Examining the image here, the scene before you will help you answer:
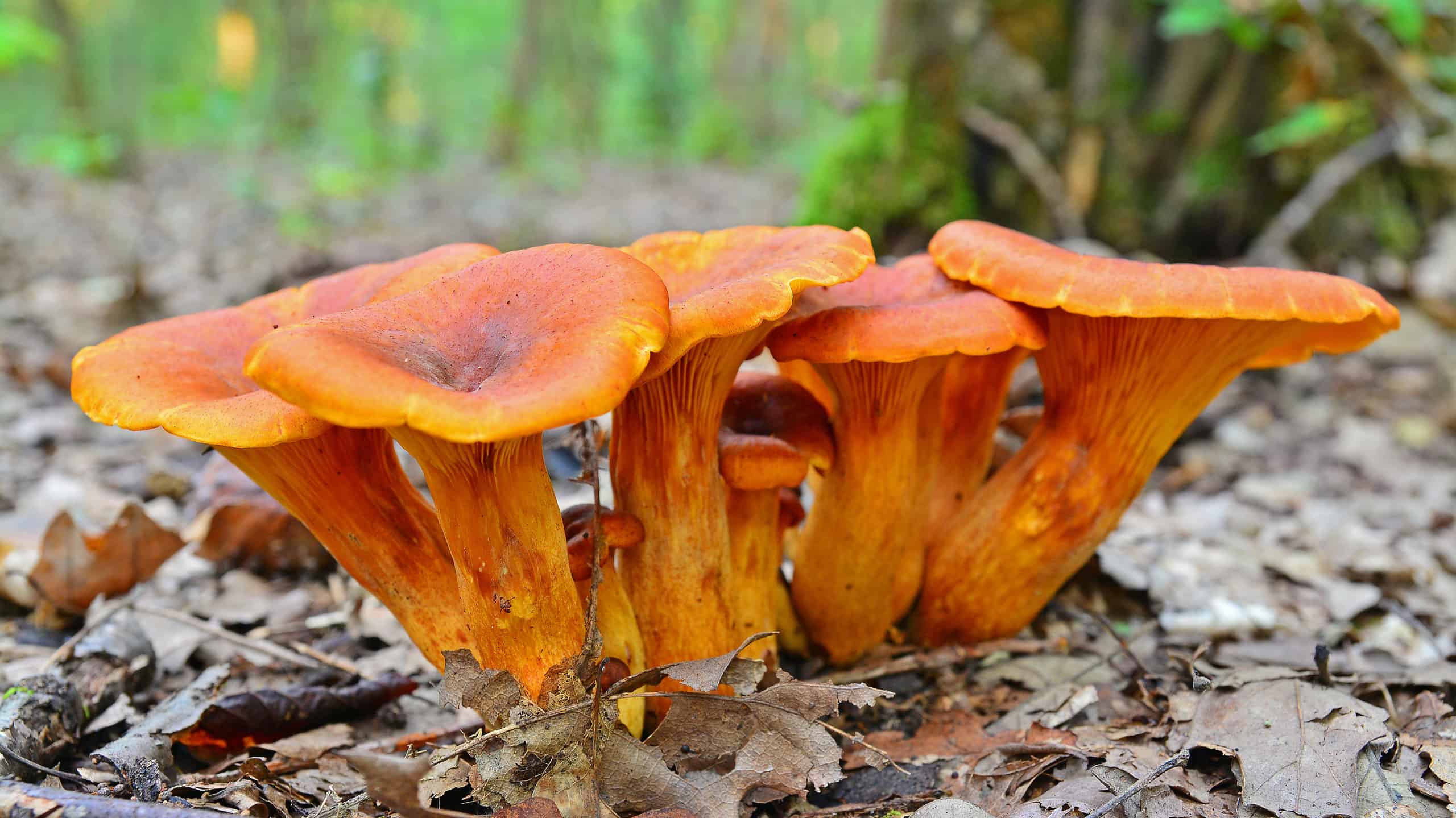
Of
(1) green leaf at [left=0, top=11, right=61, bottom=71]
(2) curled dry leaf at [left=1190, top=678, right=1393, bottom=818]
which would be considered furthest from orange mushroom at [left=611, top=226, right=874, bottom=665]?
(1) green leaf at [left=0, top=11, right=61, bottom=71]

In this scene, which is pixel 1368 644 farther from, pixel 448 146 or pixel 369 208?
pixel 448 146

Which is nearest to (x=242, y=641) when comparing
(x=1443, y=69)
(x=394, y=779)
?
(x=394, y=779)

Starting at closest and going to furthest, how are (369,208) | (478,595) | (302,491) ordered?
(478,595) → (302,491) → (369,208)

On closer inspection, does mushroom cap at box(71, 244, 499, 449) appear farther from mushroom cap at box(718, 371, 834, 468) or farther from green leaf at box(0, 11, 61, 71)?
green leaf at box(0, 11, 61, 71)

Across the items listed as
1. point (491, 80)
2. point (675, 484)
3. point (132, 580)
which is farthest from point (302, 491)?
point (491, 80)

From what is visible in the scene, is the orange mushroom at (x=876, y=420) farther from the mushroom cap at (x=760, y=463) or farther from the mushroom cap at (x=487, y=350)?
the mushroom cap at (x=487, y=350)

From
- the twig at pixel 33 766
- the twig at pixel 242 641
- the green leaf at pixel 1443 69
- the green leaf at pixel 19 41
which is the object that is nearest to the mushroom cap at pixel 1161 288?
the twig at pixel 242 641

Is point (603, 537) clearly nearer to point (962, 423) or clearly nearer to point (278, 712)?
point (278, 712)
